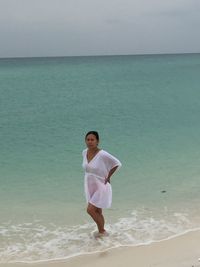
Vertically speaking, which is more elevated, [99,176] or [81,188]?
[81,188]

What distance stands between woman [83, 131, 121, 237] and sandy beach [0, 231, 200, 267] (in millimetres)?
653

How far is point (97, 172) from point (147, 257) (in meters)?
1.27

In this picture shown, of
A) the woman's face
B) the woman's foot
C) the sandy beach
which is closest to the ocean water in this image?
the woman's foot

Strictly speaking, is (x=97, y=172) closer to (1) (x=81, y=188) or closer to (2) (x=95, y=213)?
(2) (x=95, y=213)

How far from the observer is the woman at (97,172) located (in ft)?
21.2

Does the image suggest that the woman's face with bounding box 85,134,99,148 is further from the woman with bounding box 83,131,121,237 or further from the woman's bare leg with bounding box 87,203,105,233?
the woman's bare leg with bounding box 87,203,105,233

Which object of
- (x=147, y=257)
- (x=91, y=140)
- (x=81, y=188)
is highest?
(x=81, y=188)

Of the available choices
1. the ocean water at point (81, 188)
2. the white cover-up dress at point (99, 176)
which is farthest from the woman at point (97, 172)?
the ocean water at point (81, 188)

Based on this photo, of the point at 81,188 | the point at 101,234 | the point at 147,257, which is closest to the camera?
the point at 147,257

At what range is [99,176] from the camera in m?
6.53

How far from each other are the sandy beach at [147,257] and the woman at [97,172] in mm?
653

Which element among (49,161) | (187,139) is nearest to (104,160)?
(49,161)

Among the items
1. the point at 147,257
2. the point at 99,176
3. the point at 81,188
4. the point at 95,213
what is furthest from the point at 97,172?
the point at 81,188

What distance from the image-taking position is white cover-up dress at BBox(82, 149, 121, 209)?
6.48 metres
